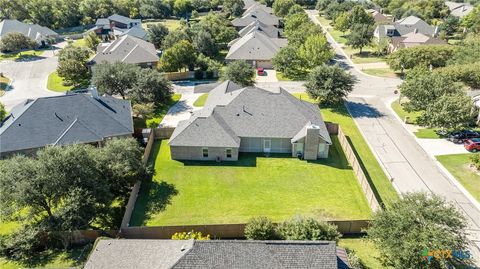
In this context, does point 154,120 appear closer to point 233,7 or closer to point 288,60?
point 288,60

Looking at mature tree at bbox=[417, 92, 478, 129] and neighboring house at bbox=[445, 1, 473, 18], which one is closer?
mature tree at bbox=[417, 92, 478, 129]

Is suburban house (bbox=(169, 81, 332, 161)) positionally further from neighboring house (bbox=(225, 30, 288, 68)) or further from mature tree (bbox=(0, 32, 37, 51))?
mature tree (bbox=(0, 32, 37, 51))

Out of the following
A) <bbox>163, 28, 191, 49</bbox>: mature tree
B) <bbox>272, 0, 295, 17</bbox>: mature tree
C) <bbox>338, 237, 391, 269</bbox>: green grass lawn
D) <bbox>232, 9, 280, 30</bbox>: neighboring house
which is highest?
<bbox>272, 0, 295, 17</bbox>: mature tree

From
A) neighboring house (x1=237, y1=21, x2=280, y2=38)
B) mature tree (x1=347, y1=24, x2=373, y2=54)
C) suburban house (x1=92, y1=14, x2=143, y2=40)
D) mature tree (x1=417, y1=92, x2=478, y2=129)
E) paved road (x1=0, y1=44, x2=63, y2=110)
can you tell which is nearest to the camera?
mature tree (x1=417, y1=92, x2=478, y2=129)

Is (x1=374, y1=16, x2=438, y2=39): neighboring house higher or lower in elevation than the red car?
higher

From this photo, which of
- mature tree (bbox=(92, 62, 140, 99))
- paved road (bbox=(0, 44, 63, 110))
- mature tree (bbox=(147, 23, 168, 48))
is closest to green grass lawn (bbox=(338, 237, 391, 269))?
mature tree (bbox=(92, 62, 140, 99))

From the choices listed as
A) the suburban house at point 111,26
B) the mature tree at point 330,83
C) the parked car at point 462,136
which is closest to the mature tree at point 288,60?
the mature tree at point 330,83

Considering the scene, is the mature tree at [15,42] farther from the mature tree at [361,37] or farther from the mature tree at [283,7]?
the mature tree at [361,37]
